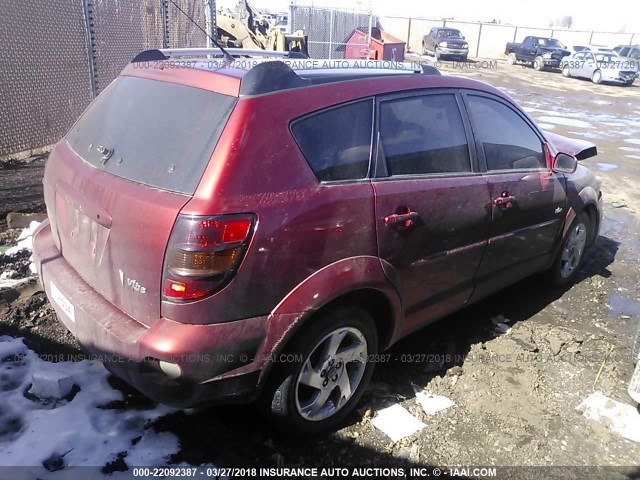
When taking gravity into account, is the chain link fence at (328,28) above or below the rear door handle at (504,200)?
above

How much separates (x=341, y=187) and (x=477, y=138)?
1300 mm

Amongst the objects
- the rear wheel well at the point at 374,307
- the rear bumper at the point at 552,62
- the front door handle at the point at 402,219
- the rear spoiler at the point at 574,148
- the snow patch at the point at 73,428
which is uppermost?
the rear bumper at the point at 552,62

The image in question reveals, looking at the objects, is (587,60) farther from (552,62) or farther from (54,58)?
(54,58)

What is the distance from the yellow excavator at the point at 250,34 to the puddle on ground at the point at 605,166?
252 inches

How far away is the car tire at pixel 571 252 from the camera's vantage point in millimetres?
4551

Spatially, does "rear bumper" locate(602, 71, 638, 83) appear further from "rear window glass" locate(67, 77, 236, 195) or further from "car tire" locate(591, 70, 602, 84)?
"rear window glass" locate(67, 77, 236, 195)

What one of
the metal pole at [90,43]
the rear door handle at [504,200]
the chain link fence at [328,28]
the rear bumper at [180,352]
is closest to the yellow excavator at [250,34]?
the chain link fence at [328,28]

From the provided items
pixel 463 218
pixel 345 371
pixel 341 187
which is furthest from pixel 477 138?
pixel 345 371

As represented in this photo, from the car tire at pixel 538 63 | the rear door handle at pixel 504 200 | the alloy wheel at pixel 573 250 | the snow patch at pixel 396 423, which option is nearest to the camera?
the snow patch at pixel 396 423

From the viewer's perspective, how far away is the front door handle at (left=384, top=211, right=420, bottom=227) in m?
2.76

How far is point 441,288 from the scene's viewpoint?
10.8 feet

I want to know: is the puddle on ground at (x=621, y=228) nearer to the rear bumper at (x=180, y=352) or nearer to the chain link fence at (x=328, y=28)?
the rear bumper at (x=180, y=352)

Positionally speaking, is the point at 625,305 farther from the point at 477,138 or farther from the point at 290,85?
the point at 290,85

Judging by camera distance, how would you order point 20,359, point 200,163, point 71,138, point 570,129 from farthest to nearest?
point 570,129, point 20,359, point 71,138, point 200,163
